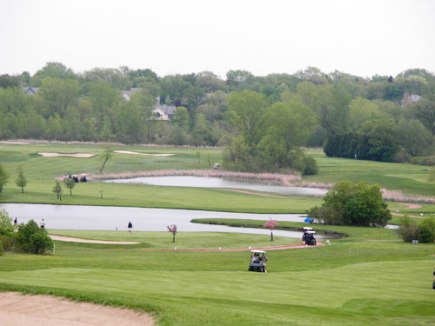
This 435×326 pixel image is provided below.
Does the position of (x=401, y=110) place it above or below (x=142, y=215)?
above

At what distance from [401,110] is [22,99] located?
63.8m

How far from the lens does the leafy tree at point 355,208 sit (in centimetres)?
7962

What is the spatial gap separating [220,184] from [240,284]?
80964 millimetres

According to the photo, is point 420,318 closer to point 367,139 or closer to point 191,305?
point 191,305

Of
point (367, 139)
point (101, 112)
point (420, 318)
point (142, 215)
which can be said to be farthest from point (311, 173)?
point (420, 318)

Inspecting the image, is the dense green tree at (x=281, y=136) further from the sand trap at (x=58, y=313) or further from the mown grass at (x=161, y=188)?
A: the sand trap at (x=58, y=313)

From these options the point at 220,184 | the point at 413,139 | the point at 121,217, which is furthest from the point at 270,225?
the point at 413,139

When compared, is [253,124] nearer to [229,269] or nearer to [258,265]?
[229,269]

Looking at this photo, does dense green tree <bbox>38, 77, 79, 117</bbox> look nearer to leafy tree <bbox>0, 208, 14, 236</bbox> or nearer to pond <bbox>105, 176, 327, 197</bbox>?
pond <bbox>105, 176, 327, 197</bbox>

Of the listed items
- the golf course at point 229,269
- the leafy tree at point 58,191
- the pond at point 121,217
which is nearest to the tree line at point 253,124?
the golf course at point 229,269

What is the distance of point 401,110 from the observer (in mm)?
191125

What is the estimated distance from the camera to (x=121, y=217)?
82.4 meters

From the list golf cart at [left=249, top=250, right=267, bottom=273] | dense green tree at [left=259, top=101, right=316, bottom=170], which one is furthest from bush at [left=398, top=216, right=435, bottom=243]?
dense green tree at [left=259, top=101, right=316, bottom=170]

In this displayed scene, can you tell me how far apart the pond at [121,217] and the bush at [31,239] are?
1861 centimetres
